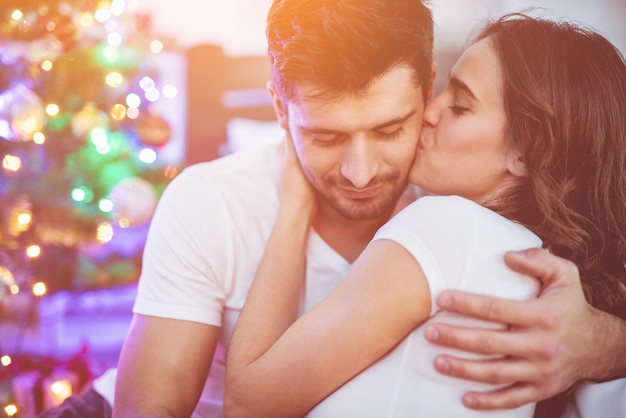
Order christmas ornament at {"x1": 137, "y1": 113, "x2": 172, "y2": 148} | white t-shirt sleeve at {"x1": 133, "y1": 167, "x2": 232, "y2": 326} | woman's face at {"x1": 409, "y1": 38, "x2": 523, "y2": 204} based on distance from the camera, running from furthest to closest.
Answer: christmas ornament at {"x1": 137, "y1": 113, "x2": 172, "y2": 148} → white t-shirt sleeve at {"x1": 133, "y1": 167, "x2": 232, "y2": 326} → woman's face at {"x1": 409, "y1": 38, "x2": 523, "y2": 204}

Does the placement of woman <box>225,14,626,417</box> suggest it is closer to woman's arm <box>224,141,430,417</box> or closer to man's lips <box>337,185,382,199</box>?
woman's arm <box>224,141,430,417</box>

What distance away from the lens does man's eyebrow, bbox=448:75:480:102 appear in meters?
1.26

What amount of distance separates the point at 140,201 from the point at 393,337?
1644 mm

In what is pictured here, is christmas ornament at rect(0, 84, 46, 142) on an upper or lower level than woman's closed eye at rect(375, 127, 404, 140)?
lower

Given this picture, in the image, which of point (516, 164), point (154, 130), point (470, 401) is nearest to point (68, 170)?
point (154, 130)

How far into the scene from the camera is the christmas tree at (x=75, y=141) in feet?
6.76

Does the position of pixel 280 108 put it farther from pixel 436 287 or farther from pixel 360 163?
pixel 436 287

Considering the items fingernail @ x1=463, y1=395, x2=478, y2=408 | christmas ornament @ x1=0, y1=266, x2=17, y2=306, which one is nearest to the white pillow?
christmas ornament @ x1=0, y1=266, x2=17, y2=306

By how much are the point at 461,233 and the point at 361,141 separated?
41 centimetres

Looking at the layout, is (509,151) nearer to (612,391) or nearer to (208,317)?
(612,391)

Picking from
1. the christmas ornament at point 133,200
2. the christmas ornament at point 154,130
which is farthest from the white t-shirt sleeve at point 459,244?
the christmas ornament at point 154,130

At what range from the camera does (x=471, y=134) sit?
125 cm

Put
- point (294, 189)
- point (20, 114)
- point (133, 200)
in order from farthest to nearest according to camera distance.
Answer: point (133, 200)
point (20, 114)
point (294, 189)

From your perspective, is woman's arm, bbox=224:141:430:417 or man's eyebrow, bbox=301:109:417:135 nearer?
woman's arm, bbox=224:141:430:417
